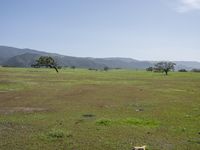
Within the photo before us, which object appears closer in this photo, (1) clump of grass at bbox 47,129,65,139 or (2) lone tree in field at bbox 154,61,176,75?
(1) clump of grass at bbox 47,129,65,139

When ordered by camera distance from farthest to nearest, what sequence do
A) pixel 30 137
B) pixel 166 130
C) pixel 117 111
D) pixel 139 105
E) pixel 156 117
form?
pixel 139 105
pixel 117 111
pixel 156 117
pixel 166 130
pixel 30 137

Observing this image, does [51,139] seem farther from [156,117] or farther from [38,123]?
[156,117]

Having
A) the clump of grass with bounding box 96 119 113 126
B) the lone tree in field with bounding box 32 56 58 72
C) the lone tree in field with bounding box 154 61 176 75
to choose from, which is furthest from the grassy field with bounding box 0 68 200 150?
the lone tree in field with bounding box 154 61 176 75

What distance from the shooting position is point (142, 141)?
19.5 metres

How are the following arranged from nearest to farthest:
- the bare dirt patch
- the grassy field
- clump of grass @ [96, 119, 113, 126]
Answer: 1. the grassy field
2. clump of grass @ [96, 119, 113, 126]
3. the bare dirt patch

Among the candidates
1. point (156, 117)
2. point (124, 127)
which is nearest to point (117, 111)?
point (156, 117)

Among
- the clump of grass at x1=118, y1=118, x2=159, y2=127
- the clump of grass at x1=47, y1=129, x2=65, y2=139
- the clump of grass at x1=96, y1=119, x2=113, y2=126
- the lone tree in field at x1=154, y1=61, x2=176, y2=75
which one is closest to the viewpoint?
the clump of grass at x1=47, y1=129, x2=65, y2=139

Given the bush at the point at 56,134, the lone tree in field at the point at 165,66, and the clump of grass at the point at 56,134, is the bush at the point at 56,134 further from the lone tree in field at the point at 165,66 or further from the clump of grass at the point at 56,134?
the lone tree in field at the point at 165,66

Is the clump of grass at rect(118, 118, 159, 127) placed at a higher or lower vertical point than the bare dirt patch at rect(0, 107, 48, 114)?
higher

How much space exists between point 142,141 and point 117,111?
12421 millimetres

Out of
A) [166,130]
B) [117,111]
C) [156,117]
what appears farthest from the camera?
[117,111]

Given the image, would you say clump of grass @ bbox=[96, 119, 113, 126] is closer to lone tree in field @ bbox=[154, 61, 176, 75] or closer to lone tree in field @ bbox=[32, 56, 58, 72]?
lone tree in field @ bbox=[32, 56, 58, 72]

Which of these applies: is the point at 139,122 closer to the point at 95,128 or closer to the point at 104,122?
the point at 104,122

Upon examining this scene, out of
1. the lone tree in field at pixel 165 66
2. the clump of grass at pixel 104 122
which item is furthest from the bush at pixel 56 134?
the lone tree in field at pixel 165 66
